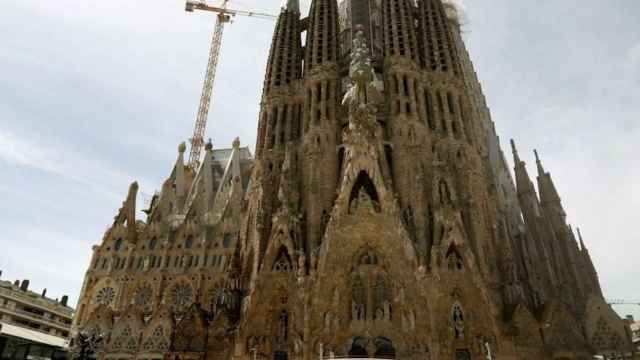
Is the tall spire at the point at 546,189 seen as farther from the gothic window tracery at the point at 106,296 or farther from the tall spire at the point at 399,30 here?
the gothic window tracery at the point at 106,296

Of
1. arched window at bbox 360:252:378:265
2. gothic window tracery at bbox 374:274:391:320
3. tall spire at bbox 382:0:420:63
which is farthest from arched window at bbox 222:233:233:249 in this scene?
tall spire at bbox 382:0:420:63

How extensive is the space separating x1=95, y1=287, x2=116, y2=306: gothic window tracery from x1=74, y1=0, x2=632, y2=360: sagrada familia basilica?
0.19m

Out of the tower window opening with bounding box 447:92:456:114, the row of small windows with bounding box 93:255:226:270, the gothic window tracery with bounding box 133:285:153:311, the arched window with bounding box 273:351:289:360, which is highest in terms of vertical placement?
the tower window opening with bounding box 447:92:456:114

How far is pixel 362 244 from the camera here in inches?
1131

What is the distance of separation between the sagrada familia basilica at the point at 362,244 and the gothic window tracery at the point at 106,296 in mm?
188

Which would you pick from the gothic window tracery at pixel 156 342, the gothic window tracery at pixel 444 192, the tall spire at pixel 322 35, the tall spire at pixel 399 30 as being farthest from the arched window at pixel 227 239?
the tall spire at pixel 399 30

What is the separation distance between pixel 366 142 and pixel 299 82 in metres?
11.7

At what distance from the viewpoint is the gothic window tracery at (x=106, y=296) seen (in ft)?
129

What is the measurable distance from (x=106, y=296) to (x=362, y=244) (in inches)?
997

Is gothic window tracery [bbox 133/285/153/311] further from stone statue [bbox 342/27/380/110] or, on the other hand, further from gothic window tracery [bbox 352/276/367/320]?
stone statue [bbox 342/27/380/110]

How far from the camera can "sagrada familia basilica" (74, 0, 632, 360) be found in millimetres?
26000

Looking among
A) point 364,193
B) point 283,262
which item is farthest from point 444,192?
point 283,262

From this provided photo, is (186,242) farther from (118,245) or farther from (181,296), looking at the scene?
(118,245)

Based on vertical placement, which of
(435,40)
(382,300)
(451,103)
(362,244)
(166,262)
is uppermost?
(435,40)
